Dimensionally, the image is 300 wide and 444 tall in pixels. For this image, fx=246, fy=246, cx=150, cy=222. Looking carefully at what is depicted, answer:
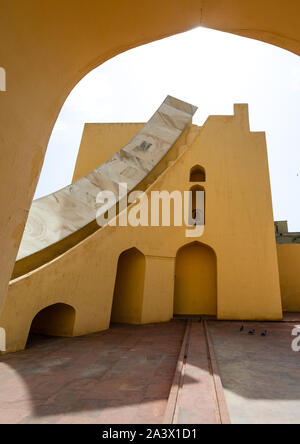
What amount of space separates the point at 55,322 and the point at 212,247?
16.5ft

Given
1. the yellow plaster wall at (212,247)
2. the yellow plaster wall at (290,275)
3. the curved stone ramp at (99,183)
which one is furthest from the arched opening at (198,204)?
the yellow plaster wall at (290,275)

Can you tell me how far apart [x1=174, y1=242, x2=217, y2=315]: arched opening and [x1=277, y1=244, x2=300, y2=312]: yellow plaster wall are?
131 inches

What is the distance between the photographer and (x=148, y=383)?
2.89 metres

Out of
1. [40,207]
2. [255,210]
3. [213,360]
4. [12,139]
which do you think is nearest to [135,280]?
[40,207]

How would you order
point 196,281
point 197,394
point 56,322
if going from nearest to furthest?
point 197,394 < point 56,322 < point 196,281

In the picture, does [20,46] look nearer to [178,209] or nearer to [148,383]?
[148,383]

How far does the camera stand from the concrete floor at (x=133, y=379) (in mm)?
2203

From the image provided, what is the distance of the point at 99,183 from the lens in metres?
7.93

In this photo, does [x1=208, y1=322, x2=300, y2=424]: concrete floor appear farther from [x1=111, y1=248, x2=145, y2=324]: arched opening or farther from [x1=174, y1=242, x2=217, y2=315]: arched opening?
[x1=174, y1=242, x2=217, y2=315]: arched opening
